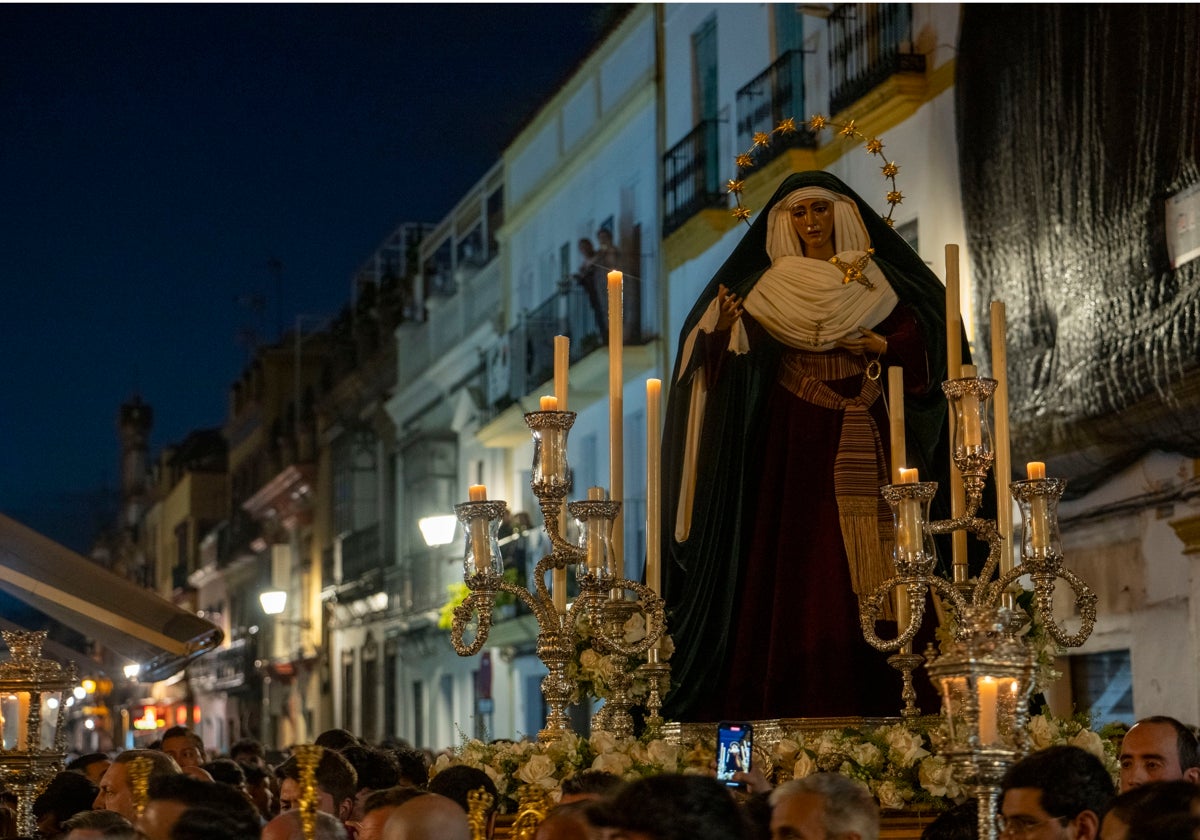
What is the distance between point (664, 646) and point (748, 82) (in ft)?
41.4

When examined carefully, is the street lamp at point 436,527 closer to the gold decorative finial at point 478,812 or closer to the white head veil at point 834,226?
the white head veil at point 834,226

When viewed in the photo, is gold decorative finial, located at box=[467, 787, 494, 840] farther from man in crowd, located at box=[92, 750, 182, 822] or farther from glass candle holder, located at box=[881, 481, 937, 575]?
man in crowd, located at box=[92, 750, 182, 822]

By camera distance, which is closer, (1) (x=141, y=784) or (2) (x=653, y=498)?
(1) (x=141, y=784)

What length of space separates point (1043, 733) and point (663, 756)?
1.17 m

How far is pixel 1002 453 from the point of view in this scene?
23.4 feet

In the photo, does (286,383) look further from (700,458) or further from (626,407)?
(700,458)

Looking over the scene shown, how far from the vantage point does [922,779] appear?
6.39 metres

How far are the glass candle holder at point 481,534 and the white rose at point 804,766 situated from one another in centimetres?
109

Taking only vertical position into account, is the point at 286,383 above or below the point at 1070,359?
above

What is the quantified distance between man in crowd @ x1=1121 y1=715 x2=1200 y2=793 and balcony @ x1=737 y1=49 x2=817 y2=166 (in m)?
11.2

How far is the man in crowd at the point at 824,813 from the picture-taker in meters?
4.80

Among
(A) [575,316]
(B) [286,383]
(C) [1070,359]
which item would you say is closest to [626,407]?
(A) [575,316]

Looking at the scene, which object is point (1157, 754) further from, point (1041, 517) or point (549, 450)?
point (549, 450)

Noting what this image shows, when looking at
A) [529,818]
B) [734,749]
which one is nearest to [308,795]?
[529,818]
